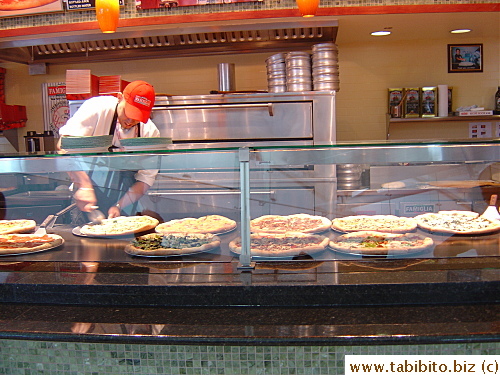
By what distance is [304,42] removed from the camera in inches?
195

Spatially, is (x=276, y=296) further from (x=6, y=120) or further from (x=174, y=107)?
(x=6, y=120)

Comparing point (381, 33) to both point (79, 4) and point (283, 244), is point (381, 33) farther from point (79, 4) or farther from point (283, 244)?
point (283, 244)

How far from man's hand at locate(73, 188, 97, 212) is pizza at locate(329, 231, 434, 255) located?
1271 millimetres

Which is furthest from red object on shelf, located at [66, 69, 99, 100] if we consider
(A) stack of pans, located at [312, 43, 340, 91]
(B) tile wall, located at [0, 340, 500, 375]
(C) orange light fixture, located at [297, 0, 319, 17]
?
(B) tile wall, located at [0, 340, 500, 375]

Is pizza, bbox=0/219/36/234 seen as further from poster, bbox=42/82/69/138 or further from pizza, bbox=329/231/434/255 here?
poster, bbox=42/82/69/138

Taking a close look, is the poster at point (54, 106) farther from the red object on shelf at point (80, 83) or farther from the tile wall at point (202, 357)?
the tile wall at point (202, 357)

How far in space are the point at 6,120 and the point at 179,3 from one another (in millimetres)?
2266

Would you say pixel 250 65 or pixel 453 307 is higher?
pixel 250 65

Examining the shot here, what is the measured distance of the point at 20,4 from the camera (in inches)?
190


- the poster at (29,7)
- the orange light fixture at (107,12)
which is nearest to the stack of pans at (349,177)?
the orange light fixture at (107,12)

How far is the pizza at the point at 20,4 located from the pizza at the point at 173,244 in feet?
11.5

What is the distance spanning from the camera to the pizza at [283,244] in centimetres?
199

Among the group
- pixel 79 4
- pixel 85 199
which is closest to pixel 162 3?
pixel 79 4

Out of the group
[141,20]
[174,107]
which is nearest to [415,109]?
[174,107]
